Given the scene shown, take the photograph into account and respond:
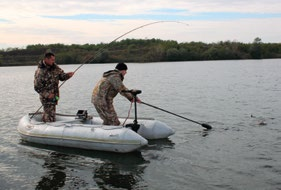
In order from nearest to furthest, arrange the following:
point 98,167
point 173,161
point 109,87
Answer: point 98,167 → point 173,161 → point 109,87

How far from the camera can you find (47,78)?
398 inches

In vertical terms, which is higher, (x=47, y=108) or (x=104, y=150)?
(x=47, y=108)

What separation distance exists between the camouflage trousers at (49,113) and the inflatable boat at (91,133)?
20 centimetres

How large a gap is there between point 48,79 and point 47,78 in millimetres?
38

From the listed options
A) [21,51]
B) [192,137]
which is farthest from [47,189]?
[21,51]

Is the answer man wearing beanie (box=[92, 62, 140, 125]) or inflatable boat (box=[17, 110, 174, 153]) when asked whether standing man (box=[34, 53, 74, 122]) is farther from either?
man wearing beanie (box=[92, 62, 140, 125])

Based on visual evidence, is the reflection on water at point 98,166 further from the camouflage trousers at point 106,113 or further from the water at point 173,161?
the camouflage trousers at point 106,113

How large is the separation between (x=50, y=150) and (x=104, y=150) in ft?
5.14

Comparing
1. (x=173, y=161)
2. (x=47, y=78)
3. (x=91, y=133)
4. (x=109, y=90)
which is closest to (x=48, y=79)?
(x=47, y=78)

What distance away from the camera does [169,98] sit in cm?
2038

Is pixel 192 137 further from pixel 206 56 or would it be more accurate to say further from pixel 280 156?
pixel 206 56

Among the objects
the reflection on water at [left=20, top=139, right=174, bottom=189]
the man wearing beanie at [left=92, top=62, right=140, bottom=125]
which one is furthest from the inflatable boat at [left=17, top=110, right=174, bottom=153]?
the man wearing beanie at [left=92, top=62, right=140, bottom=125]

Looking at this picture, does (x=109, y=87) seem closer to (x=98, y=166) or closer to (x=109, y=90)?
(x=109, y=90)

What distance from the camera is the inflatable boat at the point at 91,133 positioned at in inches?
348
